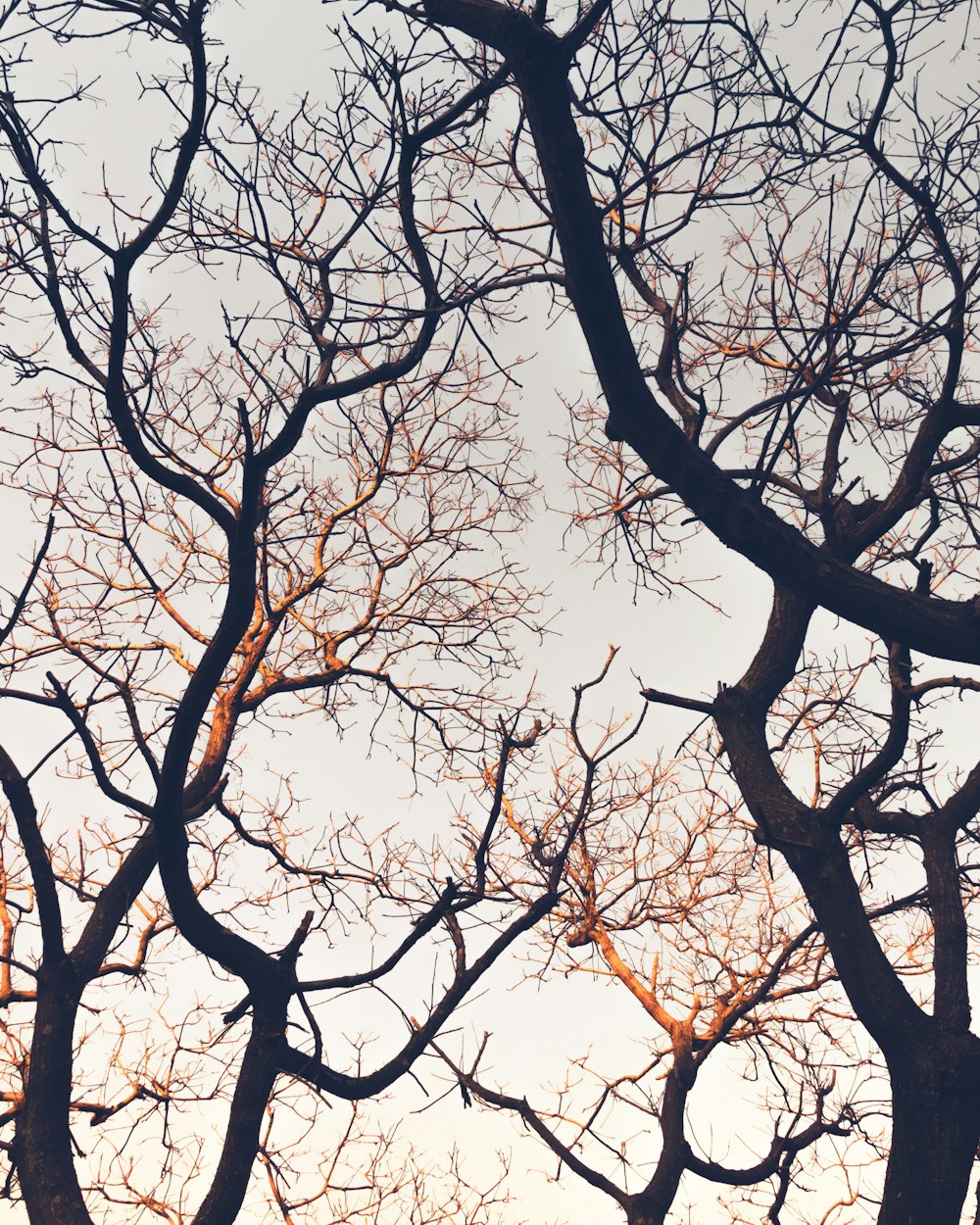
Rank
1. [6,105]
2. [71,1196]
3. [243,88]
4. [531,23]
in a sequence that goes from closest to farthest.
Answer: [531,23] → [6,105] → [71,1196] → [243,88]

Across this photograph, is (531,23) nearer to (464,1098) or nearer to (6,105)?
(6,105)

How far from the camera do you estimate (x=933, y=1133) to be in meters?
4.36

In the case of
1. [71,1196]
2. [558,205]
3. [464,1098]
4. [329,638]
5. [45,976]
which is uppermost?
[329,638]

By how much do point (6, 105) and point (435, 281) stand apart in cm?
193

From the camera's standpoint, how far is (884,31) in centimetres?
434

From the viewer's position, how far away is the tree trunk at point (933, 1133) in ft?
14.0

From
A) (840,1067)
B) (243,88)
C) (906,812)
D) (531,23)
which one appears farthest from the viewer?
(840,1067)

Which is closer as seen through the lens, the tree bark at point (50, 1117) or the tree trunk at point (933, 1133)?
the tree trunk at point (933, 1133)

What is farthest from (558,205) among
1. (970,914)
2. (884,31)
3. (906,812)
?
(970,914)

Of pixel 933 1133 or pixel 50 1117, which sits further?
pixel 50 1117

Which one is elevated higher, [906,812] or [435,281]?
[435,281]

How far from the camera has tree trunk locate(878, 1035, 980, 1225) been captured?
4.25 meters

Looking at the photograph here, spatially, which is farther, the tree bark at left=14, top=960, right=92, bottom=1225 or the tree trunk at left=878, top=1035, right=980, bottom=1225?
the tree bark at left=14, top=960, right=92, bottom=1225

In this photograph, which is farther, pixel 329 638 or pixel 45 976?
pixel 329 638
